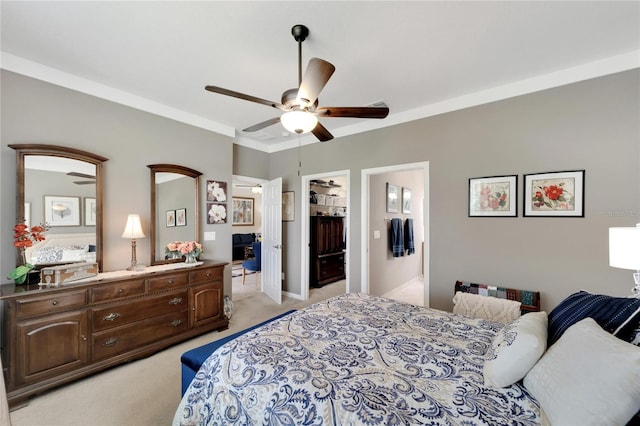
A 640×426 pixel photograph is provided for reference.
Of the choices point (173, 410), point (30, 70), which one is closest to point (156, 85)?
point (30, 70)

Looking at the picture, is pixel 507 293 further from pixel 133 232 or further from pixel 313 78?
pixel 133 232

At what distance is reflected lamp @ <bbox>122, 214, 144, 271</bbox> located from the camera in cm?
279

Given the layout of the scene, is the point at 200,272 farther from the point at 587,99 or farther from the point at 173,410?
the point at 587,99

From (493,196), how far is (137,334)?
3.91 meters

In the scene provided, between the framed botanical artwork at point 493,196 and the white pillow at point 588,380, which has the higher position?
the framed botanical artwork at point 493,196

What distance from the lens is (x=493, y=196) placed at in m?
2.80

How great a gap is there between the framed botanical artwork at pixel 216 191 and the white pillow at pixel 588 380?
364 cm

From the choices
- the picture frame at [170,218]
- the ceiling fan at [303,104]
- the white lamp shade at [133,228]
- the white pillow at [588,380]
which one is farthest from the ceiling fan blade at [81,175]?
the white pillow at [588,380]

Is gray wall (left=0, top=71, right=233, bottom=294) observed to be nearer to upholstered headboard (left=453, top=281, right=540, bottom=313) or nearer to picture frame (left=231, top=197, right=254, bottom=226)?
upholstered headboard (left=453, top=281, right=540, bottom=313)

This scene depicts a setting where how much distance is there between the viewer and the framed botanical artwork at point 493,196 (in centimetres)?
269

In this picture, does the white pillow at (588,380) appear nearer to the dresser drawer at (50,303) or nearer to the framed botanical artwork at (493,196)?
the framed botanical artwork at (493,196)

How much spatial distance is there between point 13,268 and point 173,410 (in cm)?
189

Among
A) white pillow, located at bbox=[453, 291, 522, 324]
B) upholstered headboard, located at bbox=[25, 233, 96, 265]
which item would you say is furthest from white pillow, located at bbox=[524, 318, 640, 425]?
upholstered headboard, located at bbox=[25, 233, 96, 265]

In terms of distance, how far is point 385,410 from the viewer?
1.01 m
